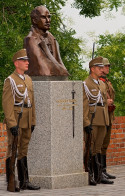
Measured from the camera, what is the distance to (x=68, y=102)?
1159cm

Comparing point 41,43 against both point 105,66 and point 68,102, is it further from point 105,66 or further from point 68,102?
point 105,66

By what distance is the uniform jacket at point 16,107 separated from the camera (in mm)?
10789

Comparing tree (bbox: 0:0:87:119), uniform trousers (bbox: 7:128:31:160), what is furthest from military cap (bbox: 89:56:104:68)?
tree (bbox: 0:0:87:119)

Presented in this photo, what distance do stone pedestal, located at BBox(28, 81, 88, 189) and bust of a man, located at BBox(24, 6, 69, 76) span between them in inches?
11.5

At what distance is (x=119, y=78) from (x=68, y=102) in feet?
62.7

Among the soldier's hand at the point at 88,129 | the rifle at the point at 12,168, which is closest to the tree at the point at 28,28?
the soldier's hand at the point at 88,129

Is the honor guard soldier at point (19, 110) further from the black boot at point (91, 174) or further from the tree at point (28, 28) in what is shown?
the tree at point (28, 28)

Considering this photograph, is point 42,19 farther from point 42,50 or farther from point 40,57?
point 40,57

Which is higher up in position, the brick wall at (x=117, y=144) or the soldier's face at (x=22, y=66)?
the soldier's face at (x=22, y=66)

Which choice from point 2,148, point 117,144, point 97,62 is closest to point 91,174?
point 97,62

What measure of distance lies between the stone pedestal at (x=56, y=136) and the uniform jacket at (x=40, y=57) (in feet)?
0.92

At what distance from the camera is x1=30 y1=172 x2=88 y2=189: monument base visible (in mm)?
11344

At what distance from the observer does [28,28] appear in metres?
21.8

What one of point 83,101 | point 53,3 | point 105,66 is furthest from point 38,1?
point 83,101
